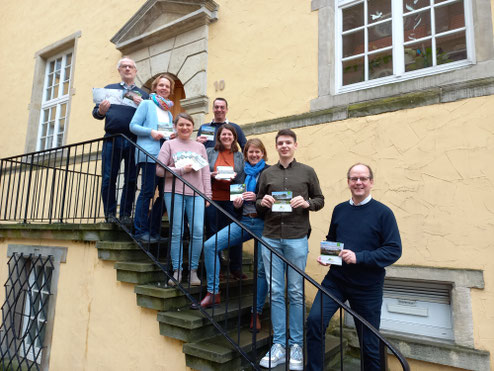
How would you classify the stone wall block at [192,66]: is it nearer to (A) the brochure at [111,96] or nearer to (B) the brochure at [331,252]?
(A) the brochure at [111,96]

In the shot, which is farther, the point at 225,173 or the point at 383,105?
the point at 383,105

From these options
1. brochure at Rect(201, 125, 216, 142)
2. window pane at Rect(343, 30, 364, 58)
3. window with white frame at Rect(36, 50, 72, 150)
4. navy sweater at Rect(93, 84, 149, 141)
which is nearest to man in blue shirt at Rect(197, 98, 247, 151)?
brochure at Rect(201, 125, 216, 142)

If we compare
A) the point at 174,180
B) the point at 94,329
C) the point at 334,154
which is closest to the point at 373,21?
the point at 334,154

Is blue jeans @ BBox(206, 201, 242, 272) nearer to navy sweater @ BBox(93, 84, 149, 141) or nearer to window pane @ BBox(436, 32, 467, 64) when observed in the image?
navy sweater @ BBox(93, 84, 149, 141)

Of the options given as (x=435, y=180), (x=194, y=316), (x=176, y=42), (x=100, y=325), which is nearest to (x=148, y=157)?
(x=194, y=316)

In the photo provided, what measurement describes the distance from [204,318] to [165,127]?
181 cm

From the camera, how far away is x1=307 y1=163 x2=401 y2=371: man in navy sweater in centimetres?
222

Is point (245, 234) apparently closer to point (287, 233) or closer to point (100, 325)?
point (287, 233)

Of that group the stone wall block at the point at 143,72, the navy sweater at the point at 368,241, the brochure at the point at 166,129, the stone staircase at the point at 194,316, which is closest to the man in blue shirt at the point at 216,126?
the brochure at the point at 166,129

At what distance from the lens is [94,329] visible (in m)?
3.61

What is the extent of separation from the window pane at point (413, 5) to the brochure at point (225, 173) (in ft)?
9.09

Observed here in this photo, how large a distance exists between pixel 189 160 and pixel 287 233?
1.12m

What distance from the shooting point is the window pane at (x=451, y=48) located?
142 inches

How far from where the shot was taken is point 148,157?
11.4ft
